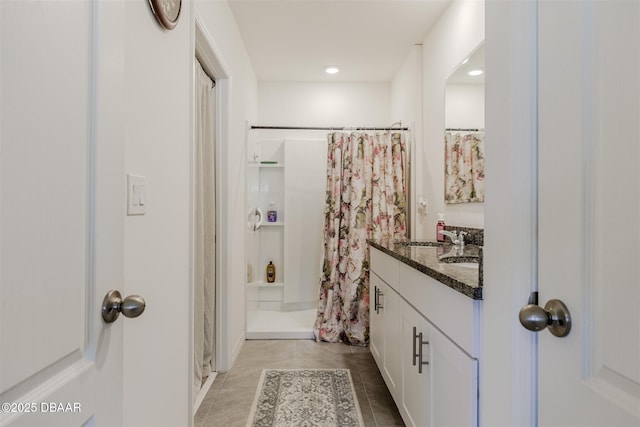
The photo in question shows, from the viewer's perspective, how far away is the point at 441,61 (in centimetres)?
243

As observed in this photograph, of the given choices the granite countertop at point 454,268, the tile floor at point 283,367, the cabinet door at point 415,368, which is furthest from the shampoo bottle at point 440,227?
the tile floor at point 283,367

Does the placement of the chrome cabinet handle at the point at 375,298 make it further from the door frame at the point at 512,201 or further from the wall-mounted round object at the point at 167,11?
the wall-mounted round object at the point at 167,11

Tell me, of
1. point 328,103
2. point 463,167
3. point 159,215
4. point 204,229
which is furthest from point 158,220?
point 328,103

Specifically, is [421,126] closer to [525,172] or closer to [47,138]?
[525,172]

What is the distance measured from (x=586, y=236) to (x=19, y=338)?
2.74 ft

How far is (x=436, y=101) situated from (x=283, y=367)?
2.21 meters

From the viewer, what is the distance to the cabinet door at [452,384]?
1.01 metres

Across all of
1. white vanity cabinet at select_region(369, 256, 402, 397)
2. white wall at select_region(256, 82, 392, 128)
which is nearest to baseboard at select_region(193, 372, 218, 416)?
white vanity cabinet at select_region(369, 256, 402, 397)

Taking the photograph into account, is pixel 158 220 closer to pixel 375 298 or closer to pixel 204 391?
pixel 204 391

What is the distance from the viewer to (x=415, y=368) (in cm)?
148

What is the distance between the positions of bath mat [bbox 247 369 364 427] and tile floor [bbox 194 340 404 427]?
5cm

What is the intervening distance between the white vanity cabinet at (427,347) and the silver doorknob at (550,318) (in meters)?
0.40

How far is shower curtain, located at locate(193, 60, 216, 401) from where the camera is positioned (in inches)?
76.8

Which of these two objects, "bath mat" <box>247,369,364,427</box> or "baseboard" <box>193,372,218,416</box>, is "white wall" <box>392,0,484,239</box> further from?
"baseboard" <box>193,372,218,416</box>
